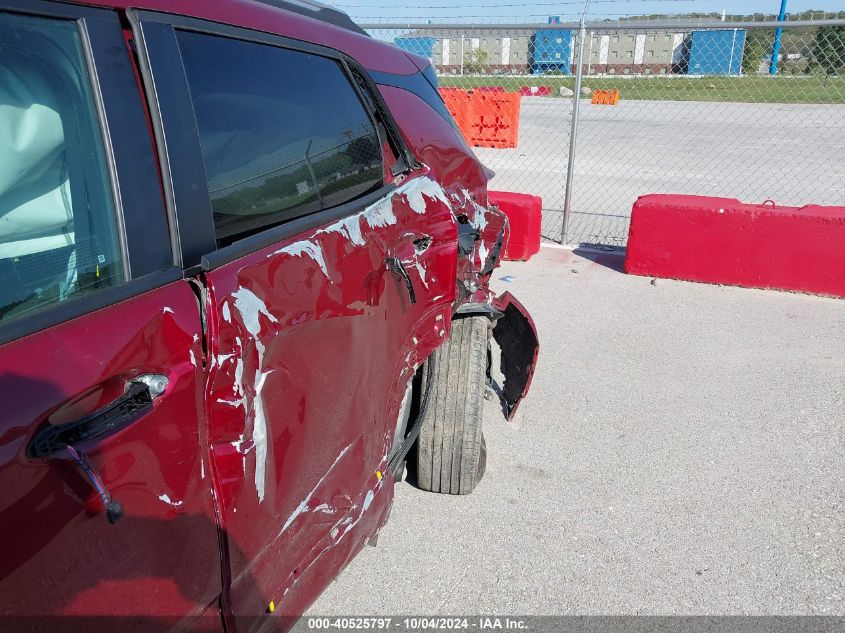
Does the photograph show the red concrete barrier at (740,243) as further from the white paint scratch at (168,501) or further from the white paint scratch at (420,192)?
the white paint scratch at (168,501)

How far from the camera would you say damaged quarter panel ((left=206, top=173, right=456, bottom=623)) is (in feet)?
4.77

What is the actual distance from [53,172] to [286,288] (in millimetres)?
525

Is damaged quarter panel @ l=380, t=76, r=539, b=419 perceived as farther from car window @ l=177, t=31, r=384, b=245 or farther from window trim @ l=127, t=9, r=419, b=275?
window trim @ l=127, t=9, r=419, b=275

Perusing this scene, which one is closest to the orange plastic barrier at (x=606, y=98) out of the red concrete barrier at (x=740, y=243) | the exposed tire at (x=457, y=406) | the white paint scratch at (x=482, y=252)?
the red concrete barrier at (x=740, y=243)

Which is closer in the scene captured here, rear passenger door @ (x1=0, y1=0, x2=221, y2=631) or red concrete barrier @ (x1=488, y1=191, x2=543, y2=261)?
rear passenger door @ (x1=0, y1=0, x2=221, y2=631)

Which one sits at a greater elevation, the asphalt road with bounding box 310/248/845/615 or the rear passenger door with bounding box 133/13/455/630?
the rear passenger door with bounding box 133/13/455/630

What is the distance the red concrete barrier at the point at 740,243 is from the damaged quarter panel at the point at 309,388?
14.4 feet

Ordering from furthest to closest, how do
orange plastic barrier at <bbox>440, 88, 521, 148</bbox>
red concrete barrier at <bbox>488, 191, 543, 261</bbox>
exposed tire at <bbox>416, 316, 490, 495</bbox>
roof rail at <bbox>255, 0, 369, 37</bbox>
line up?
orange plastic barrier at <bbox>440, 88, 521, 148</bbox>, red concrete barrier at <bbox>488, 191, 543, 261</bbox>, exposed tire at <bbox>416, 316, 490, 495</bbox>, roof rail at <bbox>255, 0, 369, 37</bbox>

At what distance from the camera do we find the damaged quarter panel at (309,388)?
1455 mm

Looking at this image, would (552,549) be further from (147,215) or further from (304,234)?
(147,215)

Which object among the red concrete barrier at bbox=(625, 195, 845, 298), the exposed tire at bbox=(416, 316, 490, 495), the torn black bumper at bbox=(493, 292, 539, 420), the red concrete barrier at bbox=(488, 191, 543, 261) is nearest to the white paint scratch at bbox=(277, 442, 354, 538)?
the exposed tire at bbox=(416, 316, 490, 495)

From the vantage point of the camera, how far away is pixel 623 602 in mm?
2648

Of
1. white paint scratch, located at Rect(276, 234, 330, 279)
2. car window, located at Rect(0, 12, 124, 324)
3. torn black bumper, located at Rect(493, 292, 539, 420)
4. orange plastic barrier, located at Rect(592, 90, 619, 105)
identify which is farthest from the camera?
orange plastic barrier, located at Rect(592, 90, 619, 105)

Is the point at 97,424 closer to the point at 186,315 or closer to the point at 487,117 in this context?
the point at 186,315
